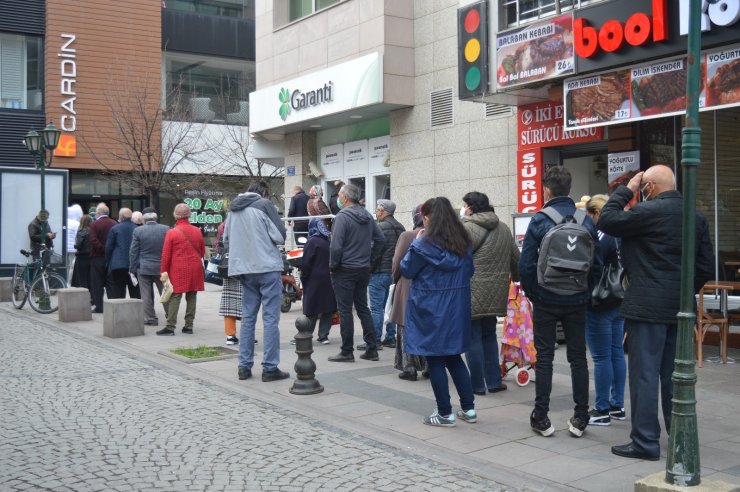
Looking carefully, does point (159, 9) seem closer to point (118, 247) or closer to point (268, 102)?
point (268, 102)

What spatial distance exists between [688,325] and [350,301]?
5.08 m

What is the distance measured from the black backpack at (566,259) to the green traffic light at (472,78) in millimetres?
7233

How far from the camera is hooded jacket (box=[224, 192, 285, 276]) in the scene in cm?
838

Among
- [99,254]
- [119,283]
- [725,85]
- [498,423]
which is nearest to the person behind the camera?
[498,423]

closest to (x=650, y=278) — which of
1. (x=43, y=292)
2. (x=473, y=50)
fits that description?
(x=473, y=50)

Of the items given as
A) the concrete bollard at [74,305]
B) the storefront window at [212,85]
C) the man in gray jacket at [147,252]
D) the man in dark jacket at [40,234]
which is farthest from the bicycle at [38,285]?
the storefront window at [212,85]

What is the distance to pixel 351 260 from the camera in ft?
30.4

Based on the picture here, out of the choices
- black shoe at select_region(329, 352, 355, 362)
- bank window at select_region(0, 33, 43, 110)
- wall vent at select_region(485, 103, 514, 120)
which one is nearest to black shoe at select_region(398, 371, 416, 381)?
black shoe at select_region(329, 352, 355, 362)

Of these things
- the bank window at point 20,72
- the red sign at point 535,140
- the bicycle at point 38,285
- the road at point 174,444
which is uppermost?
the bank window at point 20,72

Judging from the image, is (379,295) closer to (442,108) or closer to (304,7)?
(442,108)

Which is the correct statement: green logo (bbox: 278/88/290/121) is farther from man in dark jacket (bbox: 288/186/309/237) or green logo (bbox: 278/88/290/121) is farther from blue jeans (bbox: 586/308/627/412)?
blue jeans (bbox: 586/308/627/412)

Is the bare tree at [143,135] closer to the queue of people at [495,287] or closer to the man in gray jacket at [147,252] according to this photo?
the man in gray jacket at [147,252]

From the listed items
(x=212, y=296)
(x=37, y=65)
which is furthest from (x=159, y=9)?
(x=212, y=296)

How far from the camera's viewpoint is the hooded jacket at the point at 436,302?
6211 millimetres
